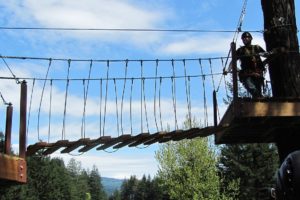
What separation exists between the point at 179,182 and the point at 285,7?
22234mm

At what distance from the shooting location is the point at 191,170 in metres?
27.8

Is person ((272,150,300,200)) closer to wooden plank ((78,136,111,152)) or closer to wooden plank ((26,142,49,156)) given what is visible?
wooden plank ((78,136,111,152))

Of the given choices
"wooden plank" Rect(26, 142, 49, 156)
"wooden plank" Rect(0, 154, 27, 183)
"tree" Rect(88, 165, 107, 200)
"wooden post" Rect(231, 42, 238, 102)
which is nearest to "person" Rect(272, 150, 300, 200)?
"wooden post" Rect(231, 42, 238, 102)

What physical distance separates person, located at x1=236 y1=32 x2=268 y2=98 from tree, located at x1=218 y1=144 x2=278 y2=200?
28673mm

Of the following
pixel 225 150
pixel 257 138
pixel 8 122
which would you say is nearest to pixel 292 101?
pixel 257 138

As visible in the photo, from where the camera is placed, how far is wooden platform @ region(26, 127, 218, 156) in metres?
6.93

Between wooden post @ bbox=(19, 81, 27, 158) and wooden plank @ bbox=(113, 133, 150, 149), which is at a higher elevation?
wooden post @ bbox=(19, 81, 27, 158)

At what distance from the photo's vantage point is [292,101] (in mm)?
6305

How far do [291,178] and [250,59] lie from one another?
385 centimetres

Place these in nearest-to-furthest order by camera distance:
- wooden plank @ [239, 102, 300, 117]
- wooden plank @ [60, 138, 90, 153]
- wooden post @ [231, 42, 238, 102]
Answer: wooden plank @ [239, 102, 300, 117]
wooden post @ [231, 42, 238, 102]
wooden plank @ [60, 138, 90, 153]

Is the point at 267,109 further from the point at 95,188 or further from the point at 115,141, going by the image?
the point at 95,188

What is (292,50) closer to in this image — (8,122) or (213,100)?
(213,100)

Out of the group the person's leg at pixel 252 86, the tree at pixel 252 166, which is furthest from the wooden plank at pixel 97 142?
the tree at pixel 252 166

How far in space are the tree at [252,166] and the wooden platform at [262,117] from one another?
95.3ft
